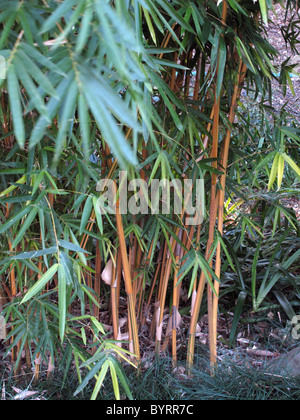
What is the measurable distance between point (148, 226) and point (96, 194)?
26 centimetres

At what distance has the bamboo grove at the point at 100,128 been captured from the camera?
546 mm

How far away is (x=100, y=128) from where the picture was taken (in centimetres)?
57

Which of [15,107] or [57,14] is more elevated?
[57,14]
